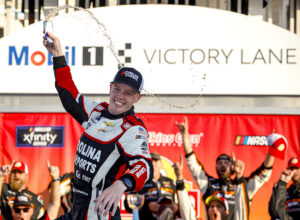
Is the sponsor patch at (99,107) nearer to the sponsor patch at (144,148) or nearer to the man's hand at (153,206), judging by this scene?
the sponsor patch at (144,148)

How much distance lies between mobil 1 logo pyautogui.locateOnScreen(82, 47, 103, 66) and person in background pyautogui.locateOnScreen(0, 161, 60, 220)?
5.59 feet

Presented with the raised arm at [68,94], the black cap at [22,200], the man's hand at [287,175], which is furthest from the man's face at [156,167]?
the raised arm at [68,94]

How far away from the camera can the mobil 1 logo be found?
8633 millimetres

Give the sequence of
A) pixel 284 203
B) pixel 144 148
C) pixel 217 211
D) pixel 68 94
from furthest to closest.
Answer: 1. pixel 284 203
2. pixel 217 211
3. pixel 68 94
4. pixel 144 148

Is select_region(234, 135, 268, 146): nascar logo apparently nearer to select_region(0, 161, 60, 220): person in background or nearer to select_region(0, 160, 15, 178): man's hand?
select_region(0, 161, 60, 220): person in background

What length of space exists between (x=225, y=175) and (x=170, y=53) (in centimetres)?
206

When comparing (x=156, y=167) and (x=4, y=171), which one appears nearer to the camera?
(x=156, y=167)

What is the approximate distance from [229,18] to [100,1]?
2527mm

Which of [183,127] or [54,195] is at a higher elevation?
[183,127]

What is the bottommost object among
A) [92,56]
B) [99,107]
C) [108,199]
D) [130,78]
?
[108,199]

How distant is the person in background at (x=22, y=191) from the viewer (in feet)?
27.3

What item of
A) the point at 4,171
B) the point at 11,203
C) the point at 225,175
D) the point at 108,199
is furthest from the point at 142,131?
the point at 4,171

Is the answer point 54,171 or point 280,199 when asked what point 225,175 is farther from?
point 54,171

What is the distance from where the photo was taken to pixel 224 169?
8.30 m
